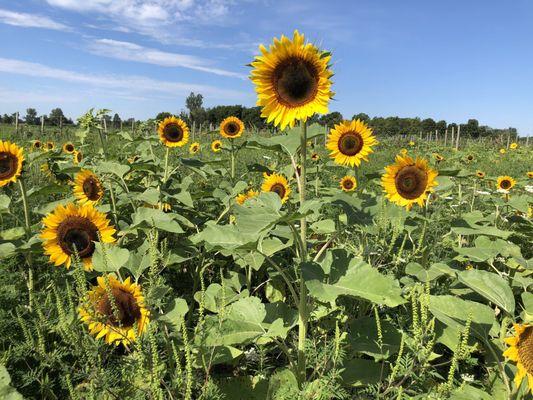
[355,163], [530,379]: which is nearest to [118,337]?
[530,379]

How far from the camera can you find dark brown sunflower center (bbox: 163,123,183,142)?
4.06 metres

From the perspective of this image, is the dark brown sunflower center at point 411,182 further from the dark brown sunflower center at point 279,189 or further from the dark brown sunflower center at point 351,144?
the dark brown sunflower center at point 279,189

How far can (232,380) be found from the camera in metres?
1.90

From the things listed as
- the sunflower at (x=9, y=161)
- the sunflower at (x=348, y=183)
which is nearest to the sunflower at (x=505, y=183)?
the sunflower at (x=348, y=183)

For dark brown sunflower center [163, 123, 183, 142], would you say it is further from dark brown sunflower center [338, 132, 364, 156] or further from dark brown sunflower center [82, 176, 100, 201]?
dark brown sunflower center [338, 132, 364, 156]

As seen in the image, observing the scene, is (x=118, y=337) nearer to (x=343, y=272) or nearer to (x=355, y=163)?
(x=343, y=272)

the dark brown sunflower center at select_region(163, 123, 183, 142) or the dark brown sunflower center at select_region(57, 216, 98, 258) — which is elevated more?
the dark brown sunflower center at select_region(163, 123, 183, 142)

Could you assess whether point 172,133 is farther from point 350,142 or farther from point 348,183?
point 348,183

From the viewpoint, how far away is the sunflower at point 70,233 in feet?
7.53

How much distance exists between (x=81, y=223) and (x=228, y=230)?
1.00m

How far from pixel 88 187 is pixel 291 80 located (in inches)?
79.5

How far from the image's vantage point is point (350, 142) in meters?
3.60

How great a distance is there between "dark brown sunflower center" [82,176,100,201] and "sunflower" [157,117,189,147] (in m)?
0.92

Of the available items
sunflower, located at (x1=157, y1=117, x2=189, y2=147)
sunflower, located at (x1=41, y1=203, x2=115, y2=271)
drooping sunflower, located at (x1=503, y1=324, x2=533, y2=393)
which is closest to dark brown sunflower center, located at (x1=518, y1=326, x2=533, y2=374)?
drooping sunflower, located at (x1=503, y1=324, x2=533, y2=393)
